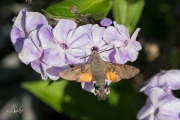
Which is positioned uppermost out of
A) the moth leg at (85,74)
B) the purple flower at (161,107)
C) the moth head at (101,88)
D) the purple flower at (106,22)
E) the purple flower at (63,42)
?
the purple flower at (106,22)

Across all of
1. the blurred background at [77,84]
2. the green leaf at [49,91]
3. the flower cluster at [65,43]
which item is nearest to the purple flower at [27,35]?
the flower cluster at [65,43]

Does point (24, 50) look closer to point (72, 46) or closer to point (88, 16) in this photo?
point (72, 46)

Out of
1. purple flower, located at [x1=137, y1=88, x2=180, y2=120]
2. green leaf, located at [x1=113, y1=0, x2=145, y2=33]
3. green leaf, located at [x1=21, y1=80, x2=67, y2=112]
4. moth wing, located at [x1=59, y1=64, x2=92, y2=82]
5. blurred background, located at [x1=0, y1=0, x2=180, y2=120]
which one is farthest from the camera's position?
blurred background, located at [x1=0, y1=0, x2=180, y2=120]

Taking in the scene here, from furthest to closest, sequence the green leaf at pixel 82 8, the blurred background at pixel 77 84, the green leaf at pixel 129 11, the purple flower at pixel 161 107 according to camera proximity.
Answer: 1. the blurred background at pixel 77 84
2. the green leaf at pixel 129 11
3. the purple flower at pixel 161 107
4. the green leaf at pixel 82 8

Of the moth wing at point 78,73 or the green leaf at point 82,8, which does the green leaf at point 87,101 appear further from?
the moth wing at point 78,73

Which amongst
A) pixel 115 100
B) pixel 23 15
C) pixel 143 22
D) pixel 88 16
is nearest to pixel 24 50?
pixel 23 15

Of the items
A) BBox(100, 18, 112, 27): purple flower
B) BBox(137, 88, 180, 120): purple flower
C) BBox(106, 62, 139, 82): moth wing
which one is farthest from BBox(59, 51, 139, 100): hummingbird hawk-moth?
BBox(137, 88, 180, 120): purple flower

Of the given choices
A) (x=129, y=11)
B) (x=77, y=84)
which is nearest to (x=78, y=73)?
(x=129, y=11)

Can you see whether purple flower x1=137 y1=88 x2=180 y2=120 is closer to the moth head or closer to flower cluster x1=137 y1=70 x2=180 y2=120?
flower cluster x1=137 y1=70 x2=180 y2=120
